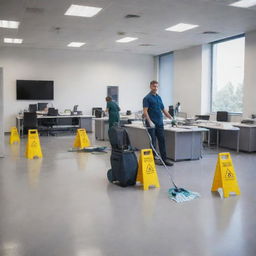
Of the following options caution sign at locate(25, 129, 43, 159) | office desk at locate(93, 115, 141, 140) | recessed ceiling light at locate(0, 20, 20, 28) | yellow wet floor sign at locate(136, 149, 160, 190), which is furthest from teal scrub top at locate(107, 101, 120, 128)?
yellow wet floor sign at locate(136, 149, 160, 190)

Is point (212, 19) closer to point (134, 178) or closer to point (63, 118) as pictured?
point (134, 178)

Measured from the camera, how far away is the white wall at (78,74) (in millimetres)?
11789

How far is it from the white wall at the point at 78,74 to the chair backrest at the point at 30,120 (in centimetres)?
170

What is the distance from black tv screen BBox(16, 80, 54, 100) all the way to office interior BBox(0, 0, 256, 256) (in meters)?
0.20

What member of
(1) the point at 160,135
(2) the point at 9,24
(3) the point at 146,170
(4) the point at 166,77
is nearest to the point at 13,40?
(2) the point at 9,24

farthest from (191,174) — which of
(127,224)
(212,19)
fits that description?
(212,19)

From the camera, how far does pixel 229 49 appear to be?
10219 millimetres

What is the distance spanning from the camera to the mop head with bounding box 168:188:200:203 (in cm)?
397

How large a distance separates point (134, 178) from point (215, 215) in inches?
55.0

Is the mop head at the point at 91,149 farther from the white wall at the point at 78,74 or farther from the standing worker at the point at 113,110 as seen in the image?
the white wall at the point at 78,74

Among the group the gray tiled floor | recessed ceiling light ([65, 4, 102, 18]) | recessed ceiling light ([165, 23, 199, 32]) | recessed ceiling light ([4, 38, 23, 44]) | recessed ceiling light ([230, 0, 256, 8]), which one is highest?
recessed ceiling light ([165, 23, 199, 32])

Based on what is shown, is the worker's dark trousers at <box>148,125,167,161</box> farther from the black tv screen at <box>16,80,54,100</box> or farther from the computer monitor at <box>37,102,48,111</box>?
the black tv screen at <box>16,80,54,100</box>

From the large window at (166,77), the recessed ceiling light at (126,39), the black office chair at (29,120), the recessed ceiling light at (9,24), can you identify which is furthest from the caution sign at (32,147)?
the large window at (166,77)

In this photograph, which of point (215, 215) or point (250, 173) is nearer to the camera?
point (215, 215)
